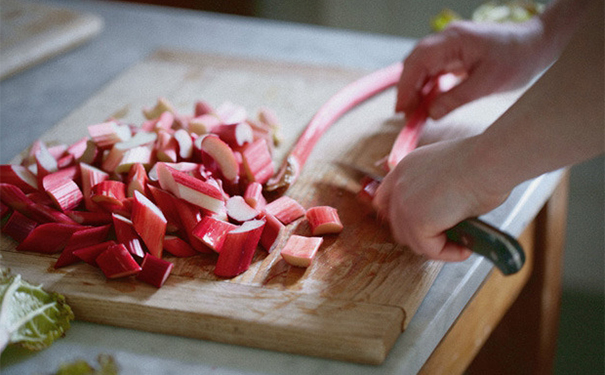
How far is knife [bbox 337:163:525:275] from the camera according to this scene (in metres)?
0.91

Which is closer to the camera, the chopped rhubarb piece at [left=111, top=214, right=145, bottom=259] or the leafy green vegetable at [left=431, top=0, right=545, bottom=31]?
the chopped rhubarb piece at [left=111, top=214, right=145, bottom=259]

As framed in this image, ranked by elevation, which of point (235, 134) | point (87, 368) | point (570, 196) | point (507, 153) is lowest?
point (570, 196)

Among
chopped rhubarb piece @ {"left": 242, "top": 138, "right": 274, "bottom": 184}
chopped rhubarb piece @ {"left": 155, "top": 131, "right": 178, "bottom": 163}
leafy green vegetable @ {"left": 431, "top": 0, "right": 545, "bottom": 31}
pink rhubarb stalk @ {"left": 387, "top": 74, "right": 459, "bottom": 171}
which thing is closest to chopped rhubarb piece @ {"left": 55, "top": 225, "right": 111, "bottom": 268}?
chopped rhubarb piece @ {"left": 155, "top": 131, "right": 178, "bottom": 163}

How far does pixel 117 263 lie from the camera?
1057 millimetres

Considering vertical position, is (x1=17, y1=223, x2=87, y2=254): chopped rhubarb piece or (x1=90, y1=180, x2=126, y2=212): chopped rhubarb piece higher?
(x1=90, y1=180, x2=126, y2=212): chopped rhubarb piece

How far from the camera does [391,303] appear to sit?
39.6 inches

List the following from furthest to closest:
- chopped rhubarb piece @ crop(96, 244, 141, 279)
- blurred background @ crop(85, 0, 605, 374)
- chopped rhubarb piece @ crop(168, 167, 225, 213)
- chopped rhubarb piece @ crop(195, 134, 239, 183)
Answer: blurred background @ crop(85, 0, 605, 374) < chopped rhubarb piece @ crop(195, 134, 239, 183) < chopped rhubarb piece @ crop(168, 167, 225, 213) < chopped rhubarb piece @ crop(96, 244, 141, 279)

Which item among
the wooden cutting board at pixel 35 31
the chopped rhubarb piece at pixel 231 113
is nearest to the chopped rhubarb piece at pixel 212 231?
the chopped rhubarb piece at pixel 231 113

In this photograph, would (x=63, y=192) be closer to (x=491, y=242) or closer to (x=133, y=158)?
(x=133, y=158)

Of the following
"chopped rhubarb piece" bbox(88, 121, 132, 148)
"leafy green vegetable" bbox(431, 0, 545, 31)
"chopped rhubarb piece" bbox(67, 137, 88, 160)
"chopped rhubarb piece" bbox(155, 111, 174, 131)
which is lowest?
"leafy green vegetable" bbox(431, 0, 545, 31)

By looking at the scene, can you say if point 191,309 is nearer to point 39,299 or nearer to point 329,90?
point 39,299

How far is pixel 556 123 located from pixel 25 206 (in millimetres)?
951

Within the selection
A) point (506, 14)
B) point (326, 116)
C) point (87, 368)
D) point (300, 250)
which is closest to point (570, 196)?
point (506, 14)

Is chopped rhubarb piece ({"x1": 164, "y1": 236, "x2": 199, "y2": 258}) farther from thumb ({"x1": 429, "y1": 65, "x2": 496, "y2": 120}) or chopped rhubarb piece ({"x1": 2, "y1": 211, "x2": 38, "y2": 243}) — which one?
thumb ({"x1": 429, "y1": 65, "x2": 496, "y2": 120})
